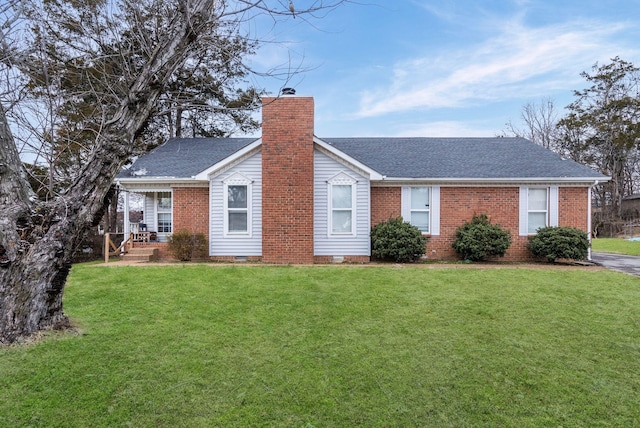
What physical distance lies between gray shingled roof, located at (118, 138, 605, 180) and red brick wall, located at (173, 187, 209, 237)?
628 millimetres

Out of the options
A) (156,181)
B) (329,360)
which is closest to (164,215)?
(156,181)

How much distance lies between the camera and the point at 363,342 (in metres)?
4.51

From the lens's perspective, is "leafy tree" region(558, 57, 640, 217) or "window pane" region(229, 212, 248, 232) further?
"leafy tree" region(558, 57, 640, 217)

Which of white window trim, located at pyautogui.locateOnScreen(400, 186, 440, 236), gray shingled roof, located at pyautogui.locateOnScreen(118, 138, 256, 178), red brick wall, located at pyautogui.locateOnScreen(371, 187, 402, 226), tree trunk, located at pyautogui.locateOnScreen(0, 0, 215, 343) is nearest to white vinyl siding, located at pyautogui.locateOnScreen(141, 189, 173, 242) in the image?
gray shingled roof, located at pyautogui.locateOnScreen(118, 138, 256, 178)

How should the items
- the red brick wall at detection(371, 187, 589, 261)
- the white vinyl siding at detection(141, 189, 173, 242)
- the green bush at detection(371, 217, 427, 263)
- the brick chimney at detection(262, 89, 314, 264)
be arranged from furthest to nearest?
1. the white vinyl siding at detection(141, 189, 173, 242)
2. the red brick wall at detection(371, 187, 589, 261)
3. the green bush at detection(371, 217, 427, 263)
4. the brick chimney at detection(262, 89, 314, 264)

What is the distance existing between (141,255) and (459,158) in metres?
12.3

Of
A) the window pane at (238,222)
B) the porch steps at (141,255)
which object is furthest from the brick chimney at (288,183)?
the porch steps at (141,255)

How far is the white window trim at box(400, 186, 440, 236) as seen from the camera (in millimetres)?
12180

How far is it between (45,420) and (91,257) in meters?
13.4

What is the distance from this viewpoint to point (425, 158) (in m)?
13.5

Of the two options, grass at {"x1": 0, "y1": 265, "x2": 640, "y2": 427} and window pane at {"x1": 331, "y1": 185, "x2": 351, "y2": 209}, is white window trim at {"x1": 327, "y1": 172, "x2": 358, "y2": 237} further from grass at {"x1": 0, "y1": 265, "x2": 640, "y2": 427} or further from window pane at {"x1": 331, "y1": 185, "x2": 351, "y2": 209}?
grass at {"x1": 0, "y1": 265, "x2": 640, "y2": 427}

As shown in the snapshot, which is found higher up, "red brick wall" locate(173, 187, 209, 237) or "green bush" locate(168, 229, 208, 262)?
"red brick wall" locate(173, 187, 209, 237)

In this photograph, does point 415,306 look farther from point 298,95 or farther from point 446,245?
point 298,95

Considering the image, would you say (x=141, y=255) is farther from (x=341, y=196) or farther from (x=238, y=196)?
(x=341, y=196)
